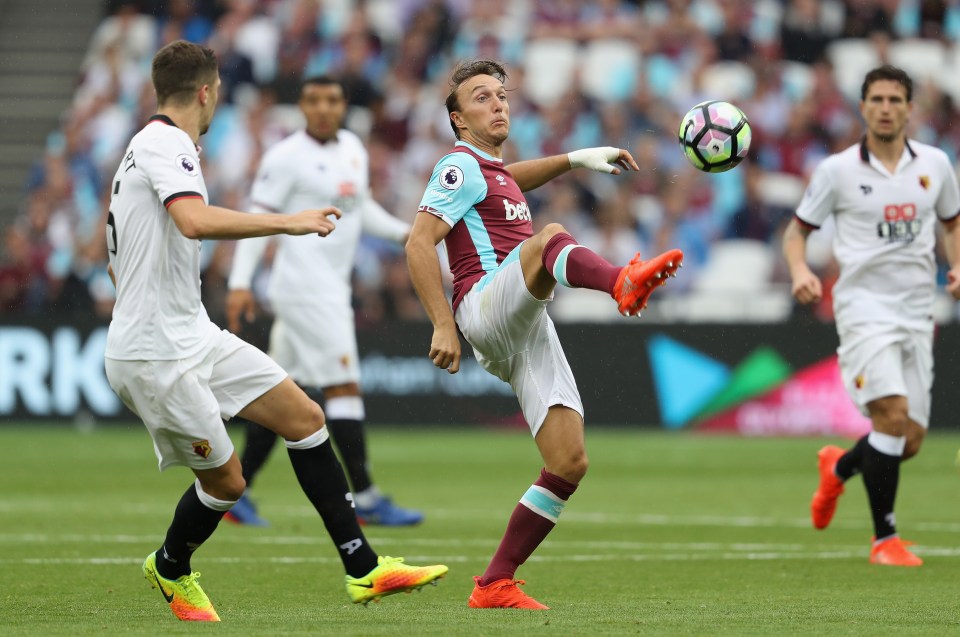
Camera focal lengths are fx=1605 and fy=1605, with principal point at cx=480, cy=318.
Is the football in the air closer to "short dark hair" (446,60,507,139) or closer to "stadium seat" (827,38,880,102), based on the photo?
"short dark hair" (446,60,507,139)

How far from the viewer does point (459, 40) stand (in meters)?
24.0

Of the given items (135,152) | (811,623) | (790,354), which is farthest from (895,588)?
(790,354)

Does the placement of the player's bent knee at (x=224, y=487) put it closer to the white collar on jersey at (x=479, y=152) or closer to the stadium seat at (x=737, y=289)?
the white collar on jersey at (x=479, y=152)

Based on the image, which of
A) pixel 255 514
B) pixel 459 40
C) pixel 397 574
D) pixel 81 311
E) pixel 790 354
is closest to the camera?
pixel 397 574

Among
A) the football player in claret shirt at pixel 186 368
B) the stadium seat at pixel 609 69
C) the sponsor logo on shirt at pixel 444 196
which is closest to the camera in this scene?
the football player in claret shirt at pixel 186 368

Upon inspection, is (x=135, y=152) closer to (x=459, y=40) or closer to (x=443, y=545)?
(x=443, y=545)

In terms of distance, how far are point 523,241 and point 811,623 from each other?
6.76ft

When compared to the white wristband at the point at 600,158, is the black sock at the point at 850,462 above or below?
below

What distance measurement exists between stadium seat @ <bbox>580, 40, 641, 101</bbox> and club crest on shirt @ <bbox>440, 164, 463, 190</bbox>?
15295 millimetres

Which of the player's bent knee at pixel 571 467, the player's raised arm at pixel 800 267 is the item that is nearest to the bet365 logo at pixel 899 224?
the player's raised arm at pixel 800 267

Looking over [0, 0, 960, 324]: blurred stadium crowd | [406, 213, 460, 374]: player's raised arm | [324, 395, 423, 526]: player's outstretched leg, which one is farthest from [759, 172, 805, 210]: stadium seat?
[406, 213, 460, 374]: player's raised arm

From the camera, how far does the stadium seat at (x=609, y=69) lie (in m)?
22.3

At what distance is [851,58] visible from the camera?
878 inches

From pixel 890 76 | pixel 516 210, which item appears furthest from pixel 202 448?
pixel 890 76
